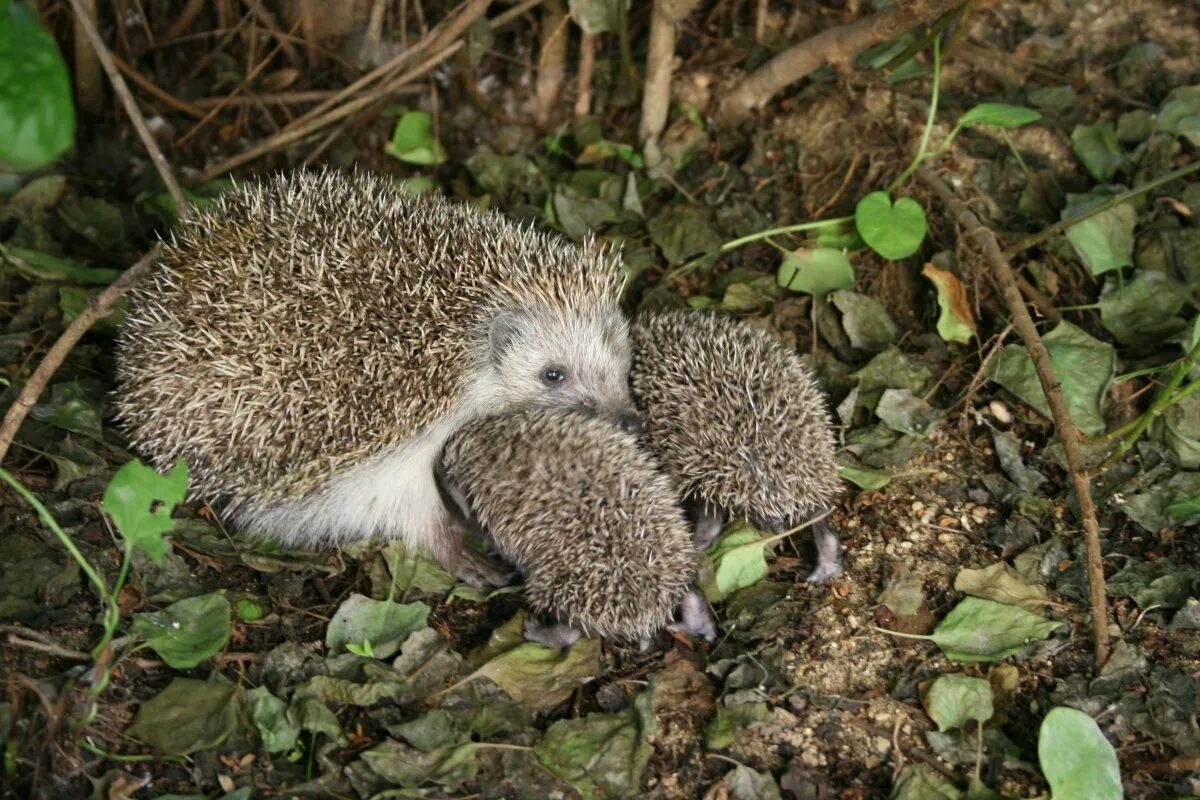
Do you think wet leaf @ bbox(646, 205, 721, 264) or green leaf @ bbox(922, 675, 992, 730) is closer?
green leaf @ bbox(922, 675, 992, 730)

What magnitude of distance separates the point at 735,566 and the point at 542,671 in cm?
77

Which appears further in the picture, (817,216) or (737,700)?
(817,216)

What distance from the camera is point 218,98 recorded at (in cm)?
511

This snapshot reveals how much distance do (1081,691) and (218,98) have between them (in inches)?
169

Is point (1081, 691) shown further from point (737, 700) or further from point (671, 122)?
point (671, 122)

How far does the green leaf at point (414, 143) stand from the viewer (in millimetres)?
5113

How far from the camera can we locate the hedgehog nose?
3820 mm

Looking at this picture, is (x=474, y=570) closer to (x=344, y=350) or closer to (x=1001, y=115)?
(x=344, y=350)

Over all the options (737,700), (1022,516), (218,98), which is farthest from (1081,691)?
(218,98)

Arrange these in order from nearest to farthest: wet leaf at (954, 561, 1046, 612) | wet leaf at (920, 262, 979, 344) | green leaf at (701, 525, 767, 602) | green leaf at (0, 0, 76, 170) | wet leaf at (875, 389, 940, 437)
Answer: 1. green leaf at (0, 0, 76, 170)
2. wet leaf at (954, 561, 1046, 612)
3. green leaf at (701, 525, 767, 602)
4. wet leaf at (875, 389, 940, 437)
5. wet leaf at (920, 262, 979, 344)

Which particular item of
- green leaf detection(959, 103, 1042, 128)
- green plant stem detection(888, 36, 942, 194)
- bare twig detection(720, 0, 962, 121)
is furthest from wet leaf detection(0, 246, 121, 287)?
green leaf detection(959, 103, 1042, 128)

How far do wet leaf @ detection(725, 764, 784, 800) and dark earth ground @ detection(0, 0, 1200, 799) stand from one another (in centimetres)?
1

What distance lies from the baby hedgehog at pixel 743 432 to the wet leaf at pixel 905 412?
0.31 meters

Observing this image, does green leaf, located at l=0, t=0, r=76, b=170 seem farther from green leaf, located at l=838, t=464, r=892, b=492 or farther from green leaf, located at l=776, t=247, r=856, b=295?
green leaf, located at l=776, t=247, r=856, b=295
